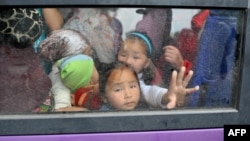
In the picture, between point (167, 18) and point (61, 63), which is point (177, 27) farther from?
point (61, 63)

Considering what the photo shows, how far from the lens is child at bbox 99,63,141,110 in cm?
181

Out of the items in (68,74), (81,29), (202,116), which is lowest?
(202,116)

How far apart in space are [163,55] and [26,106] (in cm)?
67

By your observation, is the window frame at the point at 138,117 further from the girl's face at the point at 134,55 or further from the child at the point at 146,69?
the girl's face at the point at 134,55

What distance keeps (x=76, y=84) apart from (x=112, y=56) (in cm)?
21

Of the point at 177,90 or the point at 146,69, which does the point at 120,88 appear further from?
the point at 177,90

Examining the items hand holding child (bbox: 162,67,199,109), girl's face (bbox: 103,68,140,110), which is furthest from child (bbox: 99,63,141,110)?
hand holding child (bbox: 162,67,199,109)

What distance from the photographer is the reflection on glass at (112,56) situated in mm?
1739

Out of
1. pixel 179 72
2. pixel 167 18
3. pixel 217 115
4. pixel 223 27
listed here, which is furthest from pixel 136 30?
pixel 217 115

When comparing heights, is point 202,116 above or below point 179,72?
below

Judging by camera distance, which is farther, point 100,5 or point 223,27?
point 223,27

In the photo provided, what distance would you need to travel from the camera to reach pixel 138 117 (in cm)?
182

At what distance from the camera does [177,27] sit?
180 cm

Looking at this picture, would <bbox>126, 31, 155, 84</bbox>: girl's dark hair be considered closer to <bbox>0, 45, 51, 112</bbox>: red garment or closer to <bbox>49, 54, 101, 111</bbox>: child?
<bbox>49, 54, 101, 111</bbox>: child
